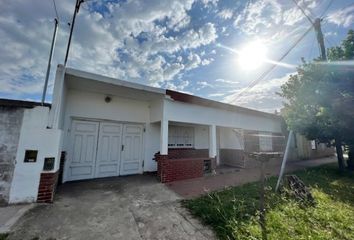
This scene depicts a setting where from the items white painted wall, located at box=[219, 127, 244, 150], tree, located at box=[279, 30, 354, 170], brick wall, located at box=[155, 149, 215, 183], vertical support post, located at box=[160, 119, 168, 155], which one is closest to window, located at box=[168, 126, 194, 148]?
brick wall, located at box=[155, 149, 215, 183]

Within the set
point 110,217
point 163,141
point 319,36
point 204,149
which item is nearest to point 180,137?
Result: point 204,149

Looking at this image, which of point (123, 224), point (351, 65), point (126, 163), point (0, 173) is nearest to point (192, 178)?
point (126, 163)

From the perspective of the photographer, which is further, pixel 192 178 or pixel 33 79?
pixel 192 178

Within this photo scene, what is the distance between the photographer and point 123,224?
3.06 meters

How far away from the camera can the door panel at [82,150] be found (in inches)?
231

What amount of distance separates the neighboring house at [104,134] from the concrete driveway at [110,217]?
73 centimetres

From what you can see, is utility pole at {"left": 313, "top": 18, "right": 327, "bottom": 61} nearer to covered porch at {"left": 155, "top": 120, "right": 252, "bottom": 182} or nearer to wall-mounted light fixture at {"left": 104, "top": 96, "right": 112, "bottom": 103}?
covered porch at {"left": 155, "top": 120, "right": 252, "bottom": 182}

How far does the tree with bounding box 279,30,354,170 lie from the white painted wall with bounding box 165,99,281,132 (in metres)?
1.65

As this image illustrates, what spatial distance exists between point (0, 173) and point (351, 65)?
1216 cm

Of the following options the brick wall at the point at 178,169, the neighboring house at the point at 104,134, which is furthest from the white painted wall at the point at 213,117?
the brick wall at the point at 178,169

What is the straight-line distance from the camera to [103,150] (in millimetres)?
6418

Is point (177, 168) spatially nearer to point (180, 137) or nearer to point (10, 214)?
point (180, 137)

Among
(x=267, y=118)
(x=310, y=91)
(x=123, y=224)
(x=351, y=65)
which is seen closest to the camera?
(x=123, y=224)

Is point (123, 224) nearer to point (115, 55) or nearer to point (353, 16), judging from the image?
point (115, 55)
